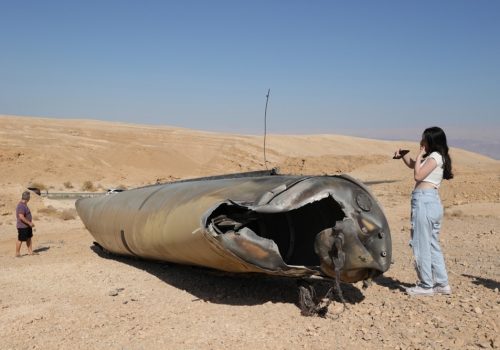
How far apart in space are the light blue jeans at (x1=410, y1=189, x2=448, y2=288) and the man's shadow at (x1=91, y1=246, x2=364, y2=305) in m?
0.78

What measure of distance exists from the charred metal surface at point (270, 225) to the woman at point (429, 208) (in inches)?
14.8

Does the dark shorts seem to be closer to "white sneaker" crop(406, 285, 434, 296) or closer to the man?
the man

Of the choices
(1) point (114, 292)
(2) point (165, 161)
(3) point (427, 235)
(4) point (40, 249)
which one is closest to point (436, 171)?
(3) point (427, 235)

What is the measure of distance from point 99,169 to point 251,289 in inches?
1052

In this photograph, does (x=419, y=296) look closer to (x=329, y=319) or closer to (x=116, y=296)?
(x=329, y=319)

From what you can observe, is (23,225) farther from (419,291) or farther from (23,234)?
(419,291)

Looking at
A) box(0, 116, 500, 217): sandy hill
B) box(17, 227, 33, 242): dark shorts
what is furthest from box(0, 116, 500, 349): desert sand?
box(0, 116, 500, 217): sandy hill

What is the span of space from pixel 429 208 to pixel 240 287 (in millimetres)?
2447

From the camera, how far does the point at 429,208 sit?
5.81 metres

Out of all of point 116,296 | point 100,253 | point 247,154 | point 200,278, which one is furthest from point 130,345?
point 247,154

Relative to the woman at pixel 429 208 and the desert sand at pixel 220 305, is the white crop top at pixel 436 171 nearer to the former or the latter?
the woman at pixel 429 208

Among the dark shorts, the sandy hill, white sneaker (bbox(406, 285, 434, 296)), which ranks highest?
white sneaker (bbox(406, 285, 434, 296))

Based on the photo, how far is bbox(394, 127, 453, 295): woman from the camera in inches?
229

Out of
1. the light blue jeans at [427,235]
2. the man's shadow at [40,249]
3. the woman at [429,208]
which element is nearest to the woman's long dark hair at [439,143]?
the woman at [429,208]
